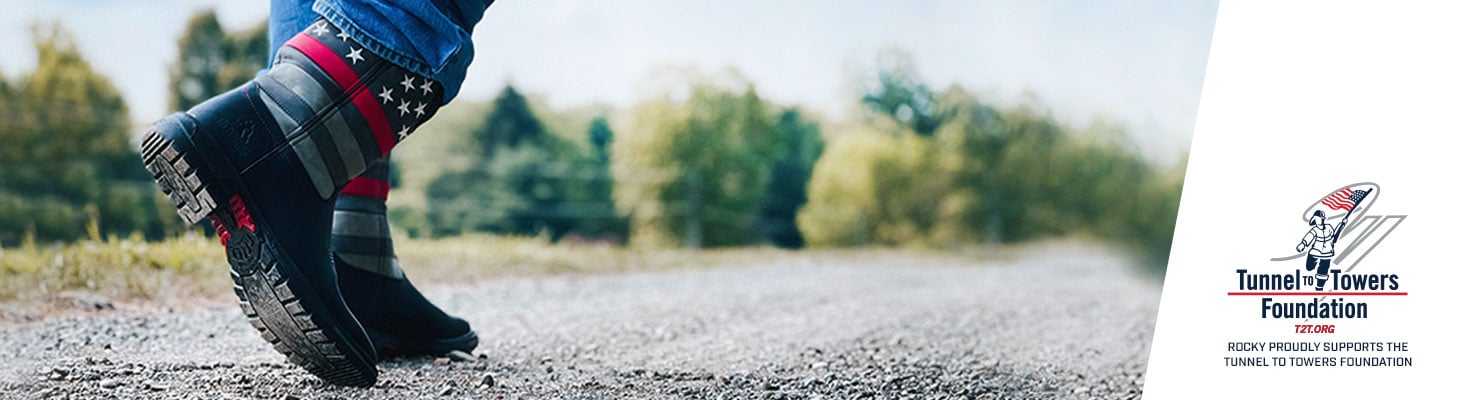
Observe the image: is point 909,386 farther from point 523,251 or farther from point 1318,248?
point 523,251

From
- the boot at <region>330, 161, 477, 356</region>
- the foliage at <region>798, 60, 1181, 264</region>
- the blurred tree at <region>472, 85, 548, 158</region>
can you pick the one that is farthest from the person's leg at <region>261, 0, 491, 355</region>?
the blurred tree at <region>472, 85, 548, 158</region>

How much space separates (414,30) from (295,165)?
0.14m

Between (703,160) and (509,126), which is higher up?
(509,126)

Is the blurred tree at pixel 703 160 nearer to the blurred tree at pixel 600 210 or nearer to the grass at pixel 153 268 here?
the blurred tree at pixel 600 210

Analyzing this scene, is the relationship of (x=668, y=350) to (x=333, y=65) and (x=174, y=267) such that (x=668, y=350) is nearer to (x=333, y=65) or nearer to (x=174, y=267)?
(x=333, y=65)

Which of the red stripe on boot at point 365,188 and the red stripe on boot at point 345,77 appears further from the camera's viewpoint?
the red stripe on boot at point 365,188

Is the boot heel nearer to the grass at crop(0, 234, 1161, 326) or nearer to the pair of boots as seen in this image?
the pair of boots

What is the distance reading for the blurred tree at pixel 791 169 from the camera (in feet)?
25.3

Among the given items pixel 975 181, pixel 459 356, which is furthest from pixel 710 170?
pixel 459 356

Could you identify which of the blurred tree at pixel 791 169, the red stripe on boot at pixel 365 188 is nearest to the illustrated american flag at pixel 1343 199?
the red stripe on boot at pixel 365 188

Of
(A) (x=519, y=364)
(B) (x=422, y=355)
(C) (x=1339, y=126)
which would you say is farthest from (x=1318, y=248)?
(B) (x=422, y=355)

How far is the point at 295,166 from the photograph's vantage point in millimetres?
798

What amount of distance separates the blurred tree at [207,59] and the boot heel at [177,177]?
234 inches

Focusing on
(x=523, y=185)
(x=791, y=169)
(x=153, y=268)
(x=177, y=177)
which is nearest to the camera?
Answer: (x=177, y=177)
